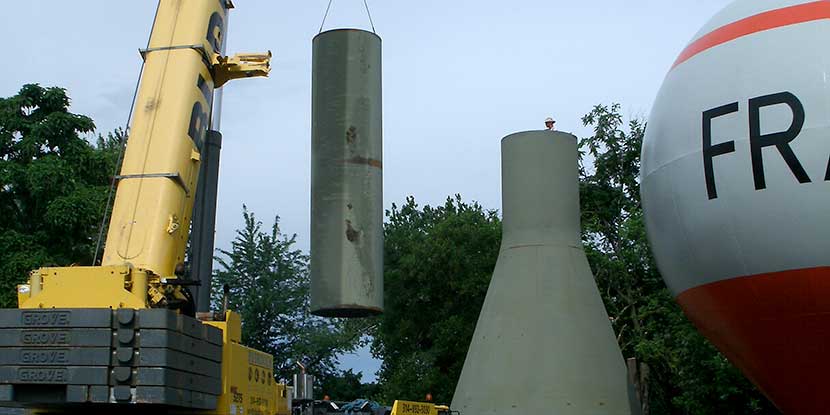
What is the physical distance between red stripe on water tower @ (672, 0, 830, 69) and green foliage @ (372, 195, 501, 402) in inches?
880

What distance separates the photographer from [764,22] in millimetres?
14055

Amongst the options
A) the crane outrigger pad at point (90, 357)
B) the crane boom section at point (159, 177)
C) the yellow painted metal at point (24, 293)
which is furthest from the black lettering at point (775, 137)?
the yellow painted metal at point (24, 293)

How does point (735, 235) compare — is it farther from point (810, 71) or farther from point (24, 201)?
point (24, 201)

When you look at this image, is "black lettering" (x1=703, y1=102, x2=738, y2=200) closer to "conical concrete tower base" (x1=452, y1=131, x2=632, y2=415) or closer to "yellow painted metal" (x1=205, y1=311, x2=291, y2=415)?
"yellow painted metal" (x1=205, y1=311, x2=291, y2=415)

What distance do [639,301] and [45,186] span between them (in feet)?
63.4

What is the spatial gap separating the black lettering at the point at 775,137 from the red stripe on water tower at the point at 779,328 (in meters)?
1.28

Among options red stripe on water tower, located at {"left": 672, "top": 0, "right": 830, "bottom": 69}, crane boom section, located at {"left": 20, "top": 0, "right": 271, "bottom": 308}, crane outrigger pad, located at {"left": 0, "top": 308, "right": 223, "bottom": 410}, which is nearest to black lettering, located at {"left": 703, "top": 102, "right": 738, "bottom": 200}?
red stripe on water tower, located at {"left": 672, "top": 0, "right": 830, "bottom": 69}

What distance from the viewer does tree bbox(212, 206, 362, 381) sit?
41.7 meters

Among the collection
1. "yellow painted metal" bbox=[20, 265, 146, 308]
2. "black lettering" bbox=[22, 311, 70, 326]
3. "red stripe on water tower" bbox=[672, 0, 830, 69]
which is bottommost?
"black lettering" bbox=[22, 311, 70, 326]

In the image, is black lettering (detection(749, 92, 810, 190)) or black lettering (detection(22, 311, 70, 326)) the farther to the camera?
black lettering (detection(749, 92, 810, 190))

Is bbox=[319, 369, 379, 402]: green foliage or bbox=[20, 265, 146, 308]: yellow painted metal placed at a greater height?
bbox=[319, 369, 379, 402]: green foliage

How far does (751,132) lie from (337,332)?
31.2m

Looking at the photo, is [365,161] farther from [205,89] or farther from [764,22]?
[764,22]

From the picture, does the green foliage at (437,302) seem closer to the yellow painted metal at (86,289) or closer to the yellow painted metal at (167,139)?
the yellow painted metal at (167,139)
